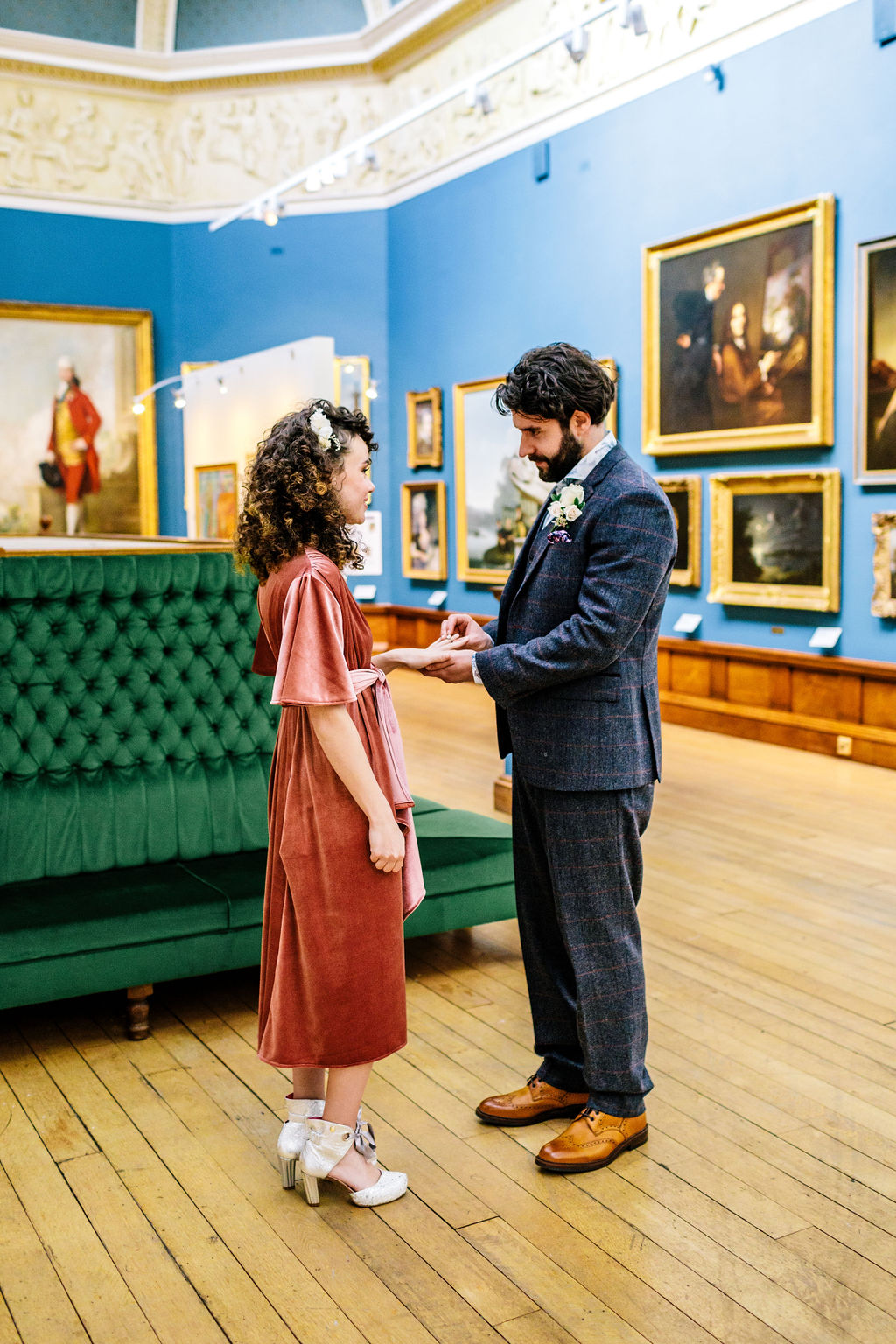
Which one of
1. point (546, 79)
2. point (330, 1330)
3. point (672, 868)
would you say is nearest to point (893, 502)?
point (672, 868)

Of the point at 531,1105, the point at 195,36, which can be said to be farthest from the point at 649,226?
the point at 531,1105

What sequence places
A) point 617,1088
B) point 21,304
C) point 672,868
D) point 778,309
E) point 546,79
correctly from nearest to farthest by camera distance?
point 617,1088 < point 672,868 < point 778,309 < point 546,79 < point 21,304

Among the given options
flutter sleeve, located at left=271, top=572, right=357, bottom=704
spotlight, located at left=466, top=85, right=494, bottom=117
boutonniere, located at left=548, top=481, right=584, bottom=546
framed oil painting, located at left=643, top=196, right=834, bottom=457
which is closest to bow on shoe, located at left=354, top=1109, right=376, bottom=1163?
flutter sleeve, located at left=271, top=572, right=357, bottom=704

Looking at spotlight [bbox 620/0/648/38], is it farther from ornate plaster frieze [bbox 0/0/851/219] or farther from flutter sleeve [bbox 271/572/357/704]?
flutter sleeve [bbox 271/572/357/704]

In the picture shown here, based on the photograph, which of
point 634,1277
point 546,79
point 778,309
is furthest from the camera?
point 546,79

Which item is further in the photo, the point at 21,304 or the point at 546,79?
the point at 21,304

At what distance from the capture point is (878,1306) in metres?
2.64

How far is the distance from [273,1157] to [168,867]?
1.52m

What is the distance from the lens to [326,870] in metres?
2.93

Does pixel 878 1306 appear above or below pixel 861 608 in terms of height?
below

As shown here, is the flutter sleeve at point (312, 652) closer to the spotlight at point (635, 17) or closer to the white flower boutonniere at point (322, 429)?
the white flower boutonniere at point (322, 429)

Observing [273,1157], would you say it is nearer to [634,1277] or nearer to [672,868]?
[634,1277]

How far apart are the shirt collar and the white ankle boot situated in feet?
5.74

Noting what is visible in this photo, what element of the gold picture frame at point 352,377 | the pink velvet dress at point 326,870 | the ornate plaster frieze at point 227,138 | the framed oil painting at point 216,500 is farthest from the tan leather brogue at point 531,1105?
the gold picture frame at point 352,377
